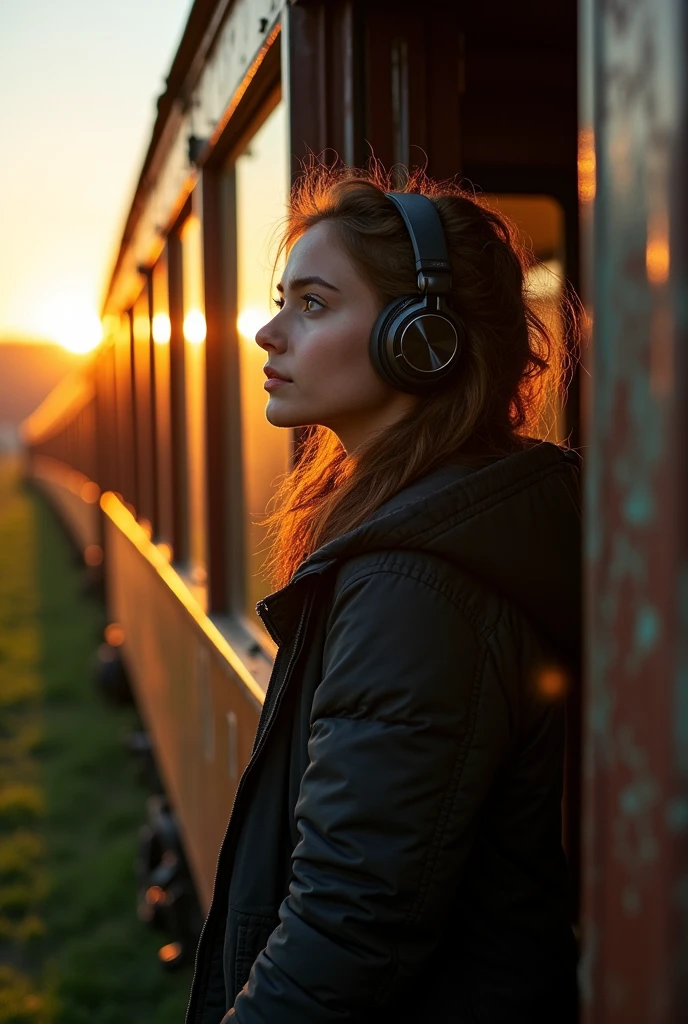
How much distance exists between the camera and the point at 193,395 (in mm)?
4777

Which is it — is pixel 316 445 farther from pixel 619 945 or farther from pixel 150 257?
pixel 150 257

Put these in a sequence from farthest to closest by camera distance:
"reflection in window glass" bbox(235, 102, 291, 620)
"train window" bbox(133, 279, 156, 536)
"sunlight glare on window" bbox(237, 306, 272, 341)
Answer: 1. "train window" bbox(133, 279, 156, 536)
2. "sunlight glare on window" bbox(237, 306, 272, 341)
3. "reflection in window glass" bbox(235, 102, 291, 620)

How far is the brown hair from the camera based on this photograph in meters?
1.54

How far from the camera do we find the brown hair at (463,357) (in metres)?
1.54

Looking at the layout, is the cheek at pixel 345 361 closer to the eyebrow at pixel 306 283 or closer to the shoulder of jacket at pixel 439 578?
the eyebrow at pixel 306 283

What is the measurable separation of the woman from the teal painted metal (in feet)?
1.52

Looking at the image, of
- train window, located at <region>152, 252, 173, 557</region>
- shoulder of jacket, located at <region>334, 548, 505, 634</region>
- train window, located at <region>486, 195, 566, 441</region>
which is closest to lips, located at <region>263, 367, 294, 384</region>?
shoulder of jacket, located at <region>334, 548, 505, 634</region>

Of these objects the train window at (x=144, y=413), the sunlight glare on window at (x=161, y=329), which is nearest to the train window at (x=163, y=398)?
the sunlight glare on window at (x=161, y=329)

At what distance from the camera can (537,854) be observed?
1366 mm

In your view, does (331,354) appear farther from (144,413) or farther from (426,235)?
(144,413)

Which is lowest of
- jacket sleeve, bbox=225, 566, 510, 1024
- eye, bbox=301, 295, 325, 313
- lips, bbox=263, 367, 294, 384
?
jacket sleeve, bbox=225, 566, 510, 1024

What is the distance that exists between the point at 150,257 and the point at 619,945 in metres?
5.83

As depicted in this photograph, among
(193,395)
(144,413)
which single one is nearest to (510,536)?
(193,395)

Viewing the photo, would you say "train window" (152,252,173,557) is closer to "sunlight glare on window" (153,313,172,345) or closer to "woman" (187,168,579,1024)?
"sunlight glare on window" (153,313,172,345)
